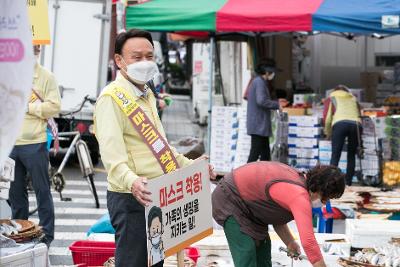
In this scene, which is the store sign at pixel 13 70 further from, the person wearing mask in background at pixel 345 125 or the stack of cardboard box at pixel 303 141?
the stack of cardboard box at pixel 303 141

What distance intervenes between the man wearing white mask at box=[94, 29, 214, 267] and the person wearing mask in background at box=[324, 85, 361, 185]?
8.97 metres

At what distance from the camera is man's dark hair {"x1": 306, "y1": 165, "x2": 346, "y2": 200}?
5.18 meters

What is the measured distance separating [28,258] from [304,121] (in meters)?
9.07

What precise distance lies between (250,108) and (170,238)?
877cm

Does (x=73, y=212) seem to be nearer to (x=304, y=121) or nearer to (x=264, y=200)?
(x=304, y=121)

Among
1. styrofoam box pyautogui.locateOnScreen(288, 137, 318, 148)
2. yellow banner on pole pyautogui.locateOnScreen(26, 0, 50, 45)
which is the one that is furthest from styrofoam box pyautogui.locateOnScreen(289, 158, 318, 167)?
yellow banner on pole pyautogui.locateOnScreen(26, 0, 50, 45)

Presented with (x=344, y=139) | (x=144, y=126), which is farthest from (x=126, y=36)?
(x=344, y=139)

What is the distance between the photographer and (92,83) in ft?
49.0

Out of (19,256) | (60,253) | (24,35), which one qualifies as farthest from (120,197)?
(60,253)

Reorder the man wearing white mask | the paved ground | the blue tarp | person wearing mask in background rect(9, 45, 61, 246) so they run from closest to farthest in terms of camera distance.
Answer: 1. the man wearing white mask
2. person wearing mask in background rect(9, 45, 61, 246)
3. the paved ground
4. the blue tarp

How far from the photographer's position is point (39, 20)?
21.3 ft

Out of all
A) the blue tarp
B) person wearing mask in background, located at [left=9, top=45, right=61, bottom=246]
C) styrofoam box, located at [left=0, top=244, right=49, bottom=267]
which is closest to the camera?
styrofoam box, located at [left=0, top=244, right=49, bottom=267]

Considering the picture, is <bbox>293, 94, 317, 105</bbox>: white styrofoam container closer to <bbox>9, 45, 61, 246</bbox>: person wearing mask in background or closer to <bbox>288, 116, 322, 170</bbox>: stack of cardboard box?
<bbox>288, 116, 322, 170</bbox>: stack of cardboard box

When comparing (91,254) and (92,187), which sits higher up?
(92,187)
